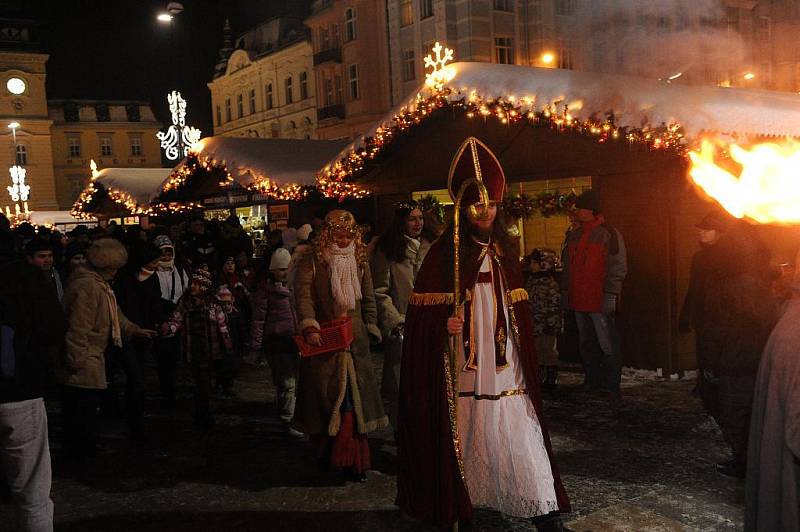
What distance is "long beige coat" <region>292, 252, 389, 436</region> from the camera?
572cm

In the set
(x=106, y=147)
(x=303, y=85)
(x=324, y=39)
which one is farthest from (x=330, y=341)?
(x=106, y=147)

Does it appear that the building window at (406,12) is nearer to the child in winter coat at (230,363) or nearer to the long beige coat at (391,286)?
the child in winter coat at (230,363)

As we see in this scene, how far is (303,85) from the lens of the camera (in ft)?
147

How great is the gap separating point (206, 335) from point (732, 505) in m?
4.80

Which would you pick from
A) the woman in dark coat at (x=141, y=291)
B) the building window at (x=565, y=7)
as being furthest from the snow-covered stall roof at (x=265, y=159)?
the building window at (x=565, y=7)

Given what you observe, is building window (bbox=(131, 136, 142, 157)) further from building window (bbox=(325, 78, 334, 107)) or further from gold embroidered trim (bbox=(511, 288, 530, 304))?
gold embroidered trim (bbox=(511, 288, 530, 304))

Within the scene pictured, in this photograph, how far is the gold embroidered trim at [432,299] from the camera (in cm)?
450

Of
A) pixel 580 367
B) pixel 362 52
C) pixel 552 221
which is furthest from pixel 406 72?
pixel 580 367

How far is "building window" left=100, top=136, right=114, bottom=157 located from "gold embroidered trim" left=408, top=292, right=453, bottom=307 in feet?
252

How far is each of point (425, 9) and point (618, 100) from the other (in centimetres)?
2674

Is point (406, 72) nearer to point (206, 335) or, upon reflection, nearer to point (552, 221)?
point (552, 221)

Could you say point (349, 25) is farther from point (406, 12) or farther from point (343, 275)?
point (343, 275)

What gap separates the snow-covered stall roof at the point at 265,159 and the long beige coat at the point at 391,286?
7.58m

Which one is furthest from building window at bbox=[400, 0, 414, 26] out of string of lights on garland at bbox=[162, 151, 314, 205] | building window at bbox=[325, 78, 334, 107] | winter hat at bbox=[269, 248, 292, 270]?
winter hat at bbox=[269, 248, 292, 270]
